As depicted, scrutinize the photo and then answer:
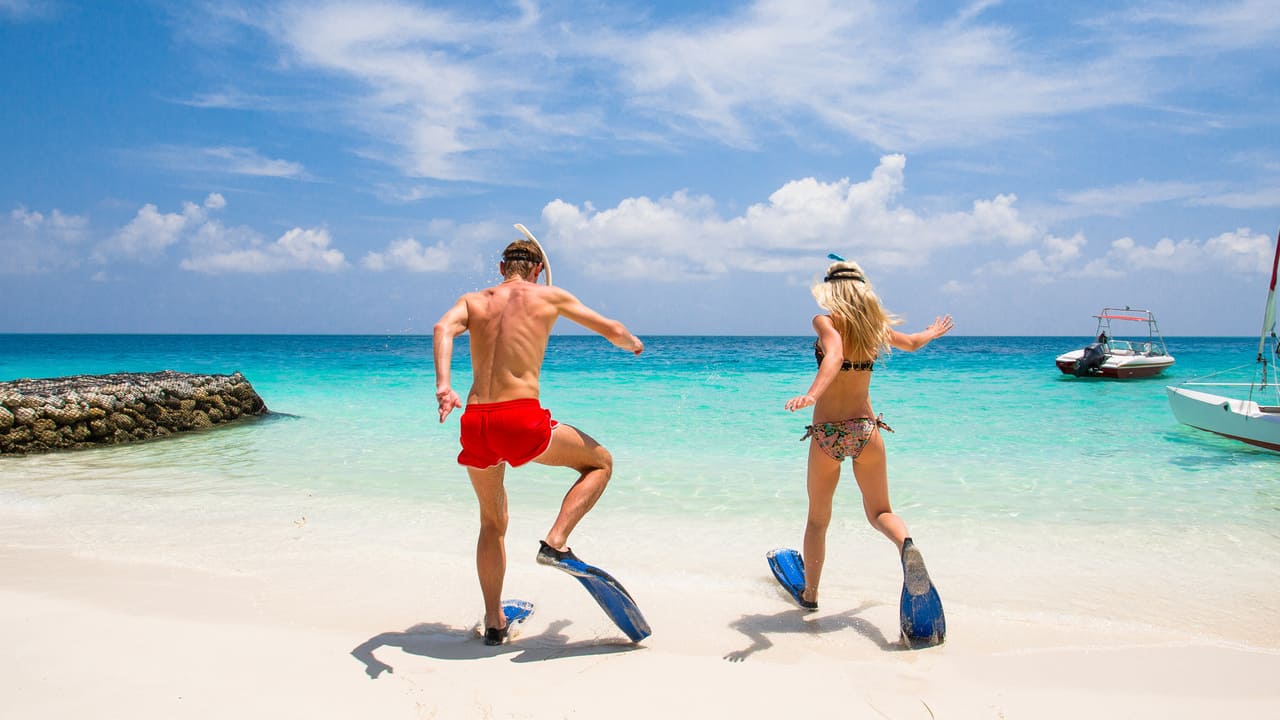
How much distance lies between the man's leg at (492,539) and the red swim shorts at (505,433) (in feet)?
0.51

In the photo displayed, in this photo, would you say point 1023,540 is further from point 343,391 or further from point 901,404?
point 343,391

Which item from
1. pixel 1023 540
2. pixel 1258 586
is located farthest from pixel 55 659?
pixel 1258 586

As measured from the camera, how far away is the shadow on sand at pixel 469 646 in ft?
11.7

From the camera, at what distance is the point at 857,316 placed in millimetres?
3883

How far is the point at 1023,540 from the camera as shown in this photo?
6004 millimetres

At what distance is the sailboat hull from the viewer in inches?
405

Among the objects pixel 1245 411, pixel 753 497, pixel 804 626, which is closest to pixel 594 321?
pixel 804 626

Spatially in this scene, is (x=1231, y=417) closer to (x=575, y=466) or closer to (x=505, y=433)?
(x=575, y=466)

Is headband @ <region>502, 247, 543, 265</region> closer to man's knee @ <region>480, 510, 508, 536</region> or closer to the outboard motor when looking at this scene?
man's knee @ <region>480, 510, 508, 536</region>

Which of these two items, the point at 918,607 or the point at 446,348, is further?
the point at 918,607

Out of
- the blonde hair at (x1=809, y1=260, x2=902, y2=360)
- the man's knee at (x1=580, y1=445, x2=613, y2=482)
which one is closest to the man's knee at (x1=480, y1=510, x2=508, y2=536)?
the man's knee at (x1=580, y1=445, x2=613, y2=482)

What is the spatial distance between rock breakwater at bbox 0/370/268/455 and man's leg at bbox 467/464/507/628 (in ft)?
32.5

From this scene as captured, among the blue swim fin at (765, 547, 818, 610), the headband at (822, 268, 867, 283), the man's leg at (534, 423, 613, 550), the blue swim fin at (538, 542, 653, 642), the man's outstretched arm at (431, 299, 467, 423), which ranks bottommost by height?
the blue swim fin at (765, 547, 818, 610)

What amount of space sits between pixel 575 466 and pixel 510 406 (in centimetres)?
48
